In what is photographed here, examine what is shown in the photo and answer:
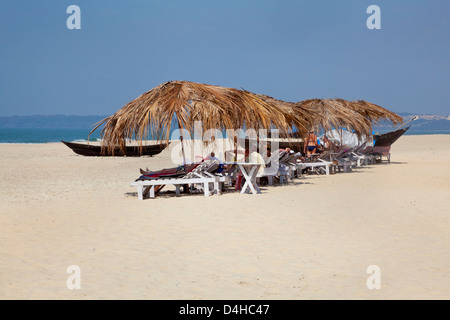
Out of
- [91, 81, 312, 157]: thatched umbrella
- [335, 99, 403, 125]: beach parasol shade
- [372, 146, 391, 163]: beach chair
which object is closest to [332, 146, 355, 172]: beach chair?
[335, 99, 403, 125]: beach parasol shade

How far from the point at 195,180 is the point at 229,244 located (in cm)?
371

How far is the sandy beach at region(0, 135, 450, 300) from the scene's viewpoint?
439cm

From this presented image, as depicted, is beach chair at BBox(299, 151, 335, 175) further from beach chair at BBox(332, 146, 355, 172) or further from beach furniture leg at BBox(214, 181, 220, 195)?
beach furniture leg at BBox(214, 181, 220, 195)

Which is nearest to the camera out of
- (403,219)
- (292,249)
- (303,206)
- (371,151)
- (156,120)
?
(292,249)

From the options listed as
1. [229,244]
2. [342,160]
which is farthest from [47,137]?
[229,244]

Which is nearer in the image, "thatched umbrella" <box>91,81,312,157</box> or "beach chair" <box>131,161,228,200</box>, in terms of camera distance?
"beach chair" <box>131,161,228,200</box>

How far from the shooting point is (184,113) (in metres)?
9.43

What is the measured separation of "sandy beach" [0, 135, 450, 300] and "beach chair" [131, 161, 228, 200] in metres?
0.22

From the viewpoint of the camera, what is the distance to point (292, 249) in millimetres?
5668

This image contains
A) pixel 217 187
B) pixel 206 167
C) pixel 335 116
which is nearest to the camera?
pixel 217 187

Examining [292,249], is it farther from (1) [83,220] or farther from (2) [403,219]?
(1) [83,220]

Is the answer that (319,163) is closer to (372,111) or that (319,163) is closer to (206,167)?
(372,111)

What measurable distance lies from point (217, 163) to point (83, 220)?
327 cm
